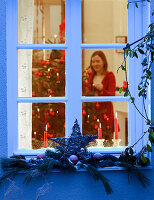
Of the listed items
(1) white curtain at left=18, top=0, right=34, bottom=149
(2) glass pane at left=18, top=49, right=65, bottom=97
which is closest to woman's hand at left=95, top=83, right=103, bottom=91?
(2) glass pane at left=18, top=49, right=65, bottom=97

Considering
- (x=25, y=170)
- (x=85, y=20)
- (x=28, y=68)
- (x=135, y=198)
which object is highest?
(x=85, y=20)

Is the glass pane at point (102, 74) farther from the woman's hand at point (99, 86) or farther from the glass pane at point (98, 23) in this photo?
the glass pane at point (98, 23)

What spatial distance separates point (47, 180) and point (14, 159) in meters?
0.27

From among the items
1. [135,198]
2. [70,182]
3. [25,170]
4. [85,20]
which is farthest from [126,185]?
[85,20]

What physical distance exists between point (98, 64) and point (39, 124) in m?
2.14

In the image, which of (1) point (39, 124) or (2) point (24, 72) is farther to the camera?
(1) point (39, 124)

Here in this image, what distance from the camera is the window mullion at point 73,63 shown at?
3.04 meters

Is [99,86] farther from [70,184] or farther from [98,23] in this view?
[70,184]

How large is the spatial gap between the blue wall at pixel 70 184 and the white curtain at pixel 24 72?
0.40m

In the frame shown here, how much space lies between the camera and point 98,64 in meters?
6.25

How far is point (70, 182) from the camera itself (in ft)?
9.43

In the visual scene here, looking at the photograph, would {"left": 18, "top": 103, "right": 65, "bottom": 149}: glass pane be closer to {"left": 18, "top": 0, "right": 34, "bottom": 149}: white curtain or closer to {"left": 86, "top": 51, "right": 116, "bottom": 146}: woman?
Result: {"left": 18, "top": 0, "right": 34, "bottom": 149}: white curtain

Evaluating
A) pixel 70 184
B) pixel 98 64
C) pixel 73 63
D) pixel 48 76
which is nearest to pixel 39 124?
pixel 48 76

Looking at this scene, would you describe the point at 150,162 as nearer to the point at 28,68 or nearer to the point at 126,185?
the point at 126,185
